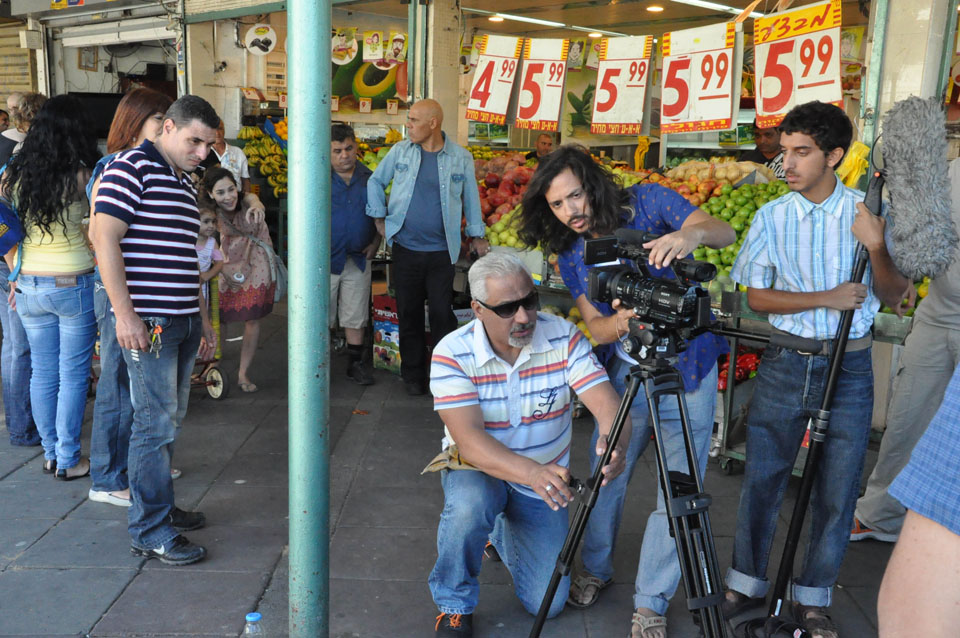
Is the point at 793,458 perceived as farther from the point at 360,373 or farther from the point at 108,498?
the point at 360,373

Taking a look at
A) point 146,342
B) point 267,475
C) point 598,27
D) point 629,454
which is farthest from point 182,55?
point 629,454

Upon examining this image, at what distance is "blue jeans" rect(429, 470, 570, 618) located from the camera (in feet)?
9.54

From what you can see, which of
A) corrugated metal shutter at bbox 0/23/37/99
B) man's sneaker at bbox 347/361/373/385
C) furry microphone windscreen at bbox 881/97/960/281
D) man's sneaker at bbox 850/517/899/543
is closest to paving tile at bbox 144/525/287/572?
man's sneaker at bbox 347/361/373/385

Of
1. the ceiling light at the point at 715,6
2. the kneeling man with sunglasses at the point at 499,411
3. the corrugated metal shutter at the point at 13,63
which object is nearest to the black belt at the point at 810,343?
the kneeling man with sunglasses at the point at 499,411

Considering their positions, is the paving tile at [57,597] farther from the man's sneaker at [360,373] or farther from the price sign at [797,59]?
the price sign at [797,59]

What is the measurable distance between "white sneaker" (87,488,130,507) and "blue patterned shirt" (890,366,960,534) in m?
3.69

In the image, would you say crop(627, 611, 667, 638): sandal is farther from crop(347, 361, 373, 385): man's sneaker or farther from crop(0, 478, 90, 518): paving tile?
crop(347, 361, 373, 385): man's sneaker

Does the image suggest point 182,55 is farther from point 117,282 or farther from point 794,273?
point 794,273

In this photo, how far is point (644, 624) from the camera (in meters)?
2.98

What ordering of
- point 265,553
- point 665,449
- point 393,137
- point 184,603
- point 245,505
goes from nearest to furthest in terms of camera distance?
point 665,449 → point 184,603 → point 265,553 → point 245,505 → point 393,137

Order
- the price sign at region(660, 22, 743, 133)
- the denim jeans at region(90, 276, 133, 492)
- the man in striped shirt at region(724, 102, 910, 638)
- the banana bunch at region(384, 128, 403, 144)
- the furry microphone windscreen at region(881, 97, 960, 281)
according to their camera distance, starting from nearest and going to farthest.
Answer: the furry microphone windscreen at region(881, 97, 960, 281), the man in striped shirt at region(724, 102, 910, 638), the denim jeans at region(90, 276, 133, 492), the price sign at region(660, 22, 743, 133), the banana bunch at region(384, 128, 403, 144)

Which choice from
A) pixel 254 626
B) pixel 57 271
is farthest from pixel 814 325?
pixel 57 271

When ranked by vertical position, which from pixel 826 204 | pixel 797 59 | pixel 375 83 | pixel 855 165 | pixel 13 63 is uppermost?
pixel 13 63

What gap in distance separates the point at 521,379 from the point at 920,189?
1.37 meters
